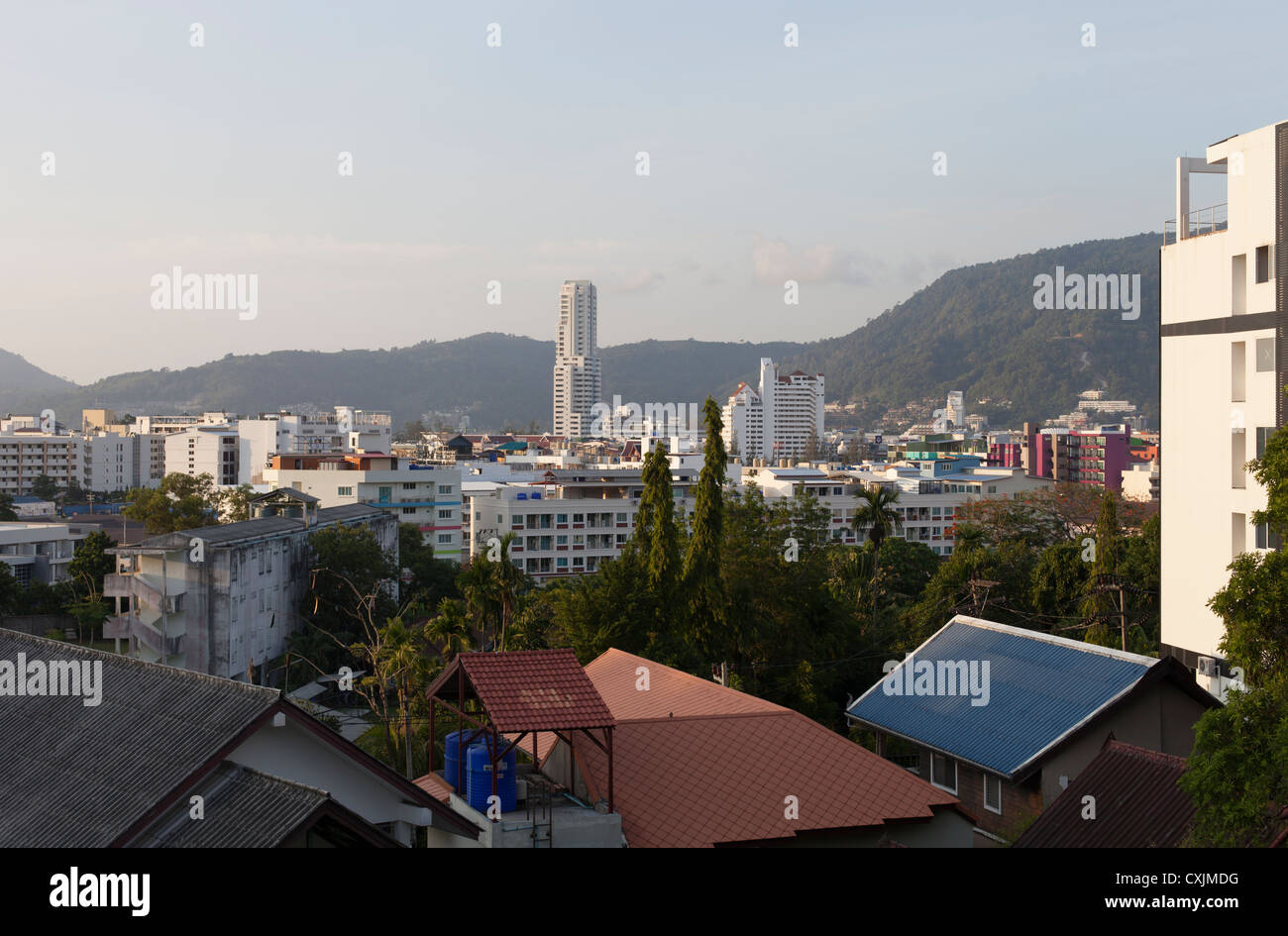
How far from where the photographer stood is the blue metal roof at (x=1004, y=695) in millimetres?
19031

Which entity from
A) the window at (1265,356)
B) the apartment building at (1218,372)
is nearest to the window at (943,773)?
the apartment building at (1218,372)

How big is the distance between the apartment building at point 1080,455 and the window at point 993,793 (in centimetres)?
12981

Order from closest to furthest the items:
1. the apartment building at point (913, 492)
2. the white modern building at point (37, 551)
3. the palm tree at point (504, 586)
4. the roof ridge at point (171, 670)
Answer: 1. the roof ridge at point (171, 670)
2. the palm tree at point (504, 586)
3. the white modern building at point (37, 551)
4. the apartment building at point (913, 492)

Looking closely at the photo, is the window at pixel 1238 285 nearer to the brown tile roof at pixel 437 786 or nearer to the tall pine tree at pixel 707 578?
the tall pine tree at pixel 707 578

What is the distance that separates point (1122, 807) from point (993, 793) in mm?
4117

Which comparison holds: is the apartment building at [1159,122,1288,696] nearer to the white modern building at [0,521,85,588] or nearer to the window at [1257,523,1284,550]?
the window at [1257,523,1284,550]

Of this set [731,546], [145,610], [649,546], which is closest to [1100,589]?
[731,546]

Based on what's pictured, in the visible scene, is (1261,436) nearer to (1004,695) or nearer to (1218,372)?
(1218,372)

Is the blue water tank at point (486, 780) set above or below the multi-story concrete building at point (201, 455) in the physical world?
below

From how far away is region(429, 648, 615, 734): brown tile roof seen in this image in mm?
13797

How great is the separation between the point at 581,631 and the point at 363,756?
16815mm

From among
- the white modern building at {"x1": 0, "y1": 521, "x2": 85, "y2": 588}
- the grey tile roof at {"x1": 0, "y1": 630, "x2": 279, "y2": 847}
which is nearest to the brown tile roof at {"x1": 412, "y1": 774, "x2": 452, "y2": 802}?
the grey tile roof at {"x1": 0, "y1": 630, "x2": 279, "y2": 847}

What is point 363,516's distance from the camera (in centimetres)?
5612
